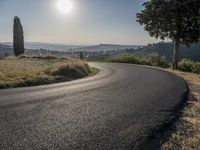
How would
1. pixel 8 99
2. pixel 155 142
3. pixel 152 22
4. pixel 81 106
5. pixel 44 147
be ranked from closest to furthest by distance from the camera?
1. pixel 44 147
2. pixel 155 142
3. pixel 81 106
4. pixel 8 99
5. pixel 152 22

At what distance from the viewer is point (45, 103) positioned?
10586mm

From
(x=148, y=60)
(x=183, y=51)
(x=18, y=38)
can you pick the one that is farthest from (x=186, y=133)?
(x=183, y=51)

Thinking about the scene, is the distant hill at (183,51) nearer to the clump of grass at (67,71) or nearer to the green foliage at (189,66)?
the green foliage at (189,66)

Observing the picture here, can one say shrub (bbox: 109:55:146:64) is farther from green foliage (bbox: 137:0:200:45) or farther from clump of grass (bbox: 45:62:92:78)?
clump of grass (bbox: 45:62:92:78)

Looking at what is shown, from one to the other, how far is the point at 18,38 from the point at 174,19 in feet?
90.5

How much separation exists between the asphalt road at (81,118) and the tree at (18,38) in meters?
40.4

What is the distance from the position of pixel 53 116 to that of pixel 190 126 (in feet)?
12.0

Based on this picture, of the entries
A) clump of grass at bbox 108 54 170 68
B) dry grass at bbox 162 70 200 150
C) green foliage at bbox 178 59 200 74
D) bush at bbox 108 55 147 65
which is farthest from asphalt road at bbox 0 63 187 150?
bush at bbox 108 55 147 65

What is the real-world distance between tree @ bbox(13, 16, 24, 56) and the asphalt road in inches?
1590

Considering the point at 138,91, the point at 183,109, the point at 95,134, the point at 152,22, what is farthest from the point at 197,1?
the point at 95,134

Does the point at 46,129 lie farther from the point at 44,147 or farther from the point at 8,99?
the point at 8,99

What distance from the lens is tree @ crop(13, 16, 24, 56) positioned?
171 ft

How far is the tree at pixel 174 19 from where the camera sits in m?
33.5

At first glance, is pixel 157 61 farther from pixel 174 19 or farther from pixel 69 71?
pixel 69 71
